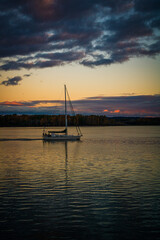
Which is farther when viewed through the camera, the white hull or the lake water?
the white hull

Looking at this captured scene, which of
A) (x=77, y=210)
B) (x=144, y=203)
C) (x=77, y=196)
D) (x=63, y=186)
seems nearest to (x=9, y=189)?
(x=63, y=186)

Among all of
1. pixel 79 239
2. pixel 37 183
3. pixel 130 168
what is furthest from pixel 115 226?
pixel 130 168

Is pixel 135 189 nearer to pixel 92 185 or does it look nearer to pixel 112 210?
pixel 92 185

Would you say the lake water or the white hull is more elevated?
the lake water

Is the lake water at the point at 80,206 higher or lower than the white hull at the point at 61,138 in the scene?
higher

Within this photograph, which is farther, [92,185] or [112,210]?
[92,185]

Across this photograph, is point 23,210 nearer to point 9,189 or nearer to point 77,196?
point 77,196

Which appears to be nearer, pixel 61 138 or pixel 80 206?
pixel 80 206

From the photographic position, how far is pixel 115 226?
13211mm

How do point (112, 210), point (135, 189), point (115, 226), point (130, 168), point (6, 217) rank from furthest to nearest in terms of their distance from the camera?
point (130, 168) < point (135, 189) < point (112, 210) < point (6, 217) < point (115, 226)

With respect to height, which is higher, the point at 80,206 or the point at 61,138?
the point at 80,206

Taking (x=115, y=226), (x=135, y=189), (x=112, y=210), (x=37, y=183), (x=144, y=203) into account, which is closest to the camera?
(x=115, y=226)

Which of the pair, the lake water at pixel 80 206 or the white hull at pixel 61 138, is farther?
the white hull at pixel 61 138

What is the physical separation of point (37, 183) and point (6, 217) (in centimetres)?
880
